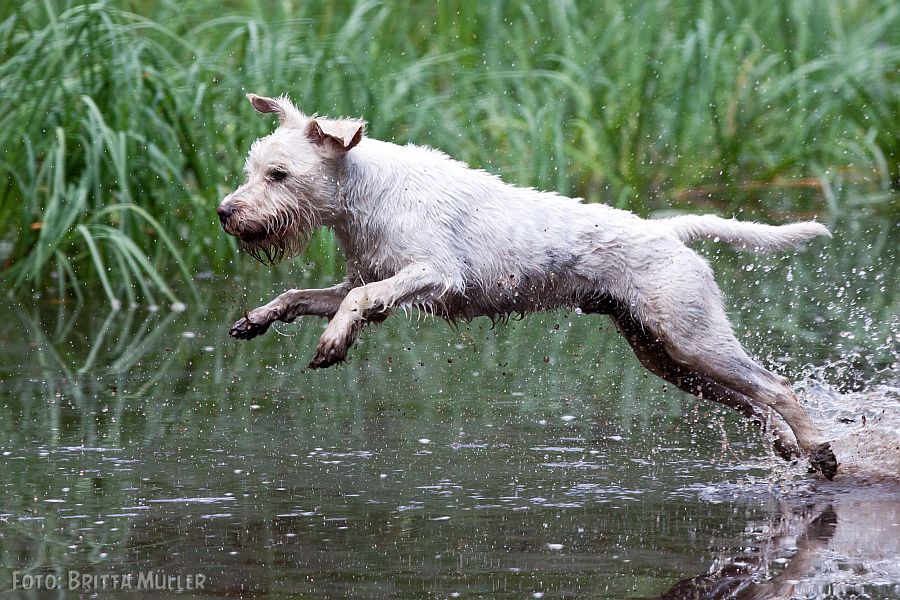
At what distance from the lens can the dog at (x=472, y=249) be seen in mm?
5770

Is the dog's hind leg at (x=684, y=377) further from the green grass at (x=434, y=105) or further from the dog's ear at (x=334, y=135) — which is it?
the green grass at (x=434, y=105)

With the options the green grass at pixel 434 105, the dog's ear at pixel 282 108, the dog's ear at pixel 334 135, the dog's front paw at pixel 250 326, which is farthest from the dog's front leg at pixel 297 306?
the green grass at pixel 434 105

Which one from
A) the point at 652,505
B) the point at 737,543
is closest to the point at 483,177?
the point at 652,505

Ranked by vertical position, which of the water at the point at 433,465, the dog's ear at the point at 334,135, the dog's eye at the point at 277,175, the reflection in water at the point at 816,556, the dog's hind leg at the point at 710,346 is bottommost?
the reflection in water at the point at 816,556

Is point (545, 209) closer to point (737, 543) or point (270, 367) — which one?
point (737, 543)

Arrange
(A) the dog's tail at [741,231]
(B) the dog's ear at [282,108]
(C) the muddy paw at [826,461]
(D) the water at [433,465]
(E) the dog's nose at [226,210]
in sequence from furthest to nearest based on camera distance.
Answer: (A) the dog's tail at [741,231]
(B) the dog's ear at [282,108]
(C) the muddy paw at [826,461]
(E) the dog's nose at [226,210]
(D) the water at [433,465]

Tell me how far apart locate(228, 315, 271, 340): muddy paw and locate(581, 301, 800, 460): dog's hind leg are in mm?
1291

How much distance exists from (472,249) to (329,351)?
31.3 inches

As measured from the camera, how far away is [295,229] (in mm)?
5840

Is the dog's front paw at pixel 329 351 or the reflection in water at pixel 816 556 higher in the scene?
the dog's front paw at pixel 329 351

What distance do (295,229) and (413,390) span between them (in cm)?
176

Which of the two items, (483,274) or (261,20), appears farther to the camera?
(261,20)

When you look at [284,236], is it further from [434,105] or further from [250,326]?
[434,105]

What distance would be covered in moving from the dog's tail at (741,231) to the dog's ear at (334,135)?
1337mm
